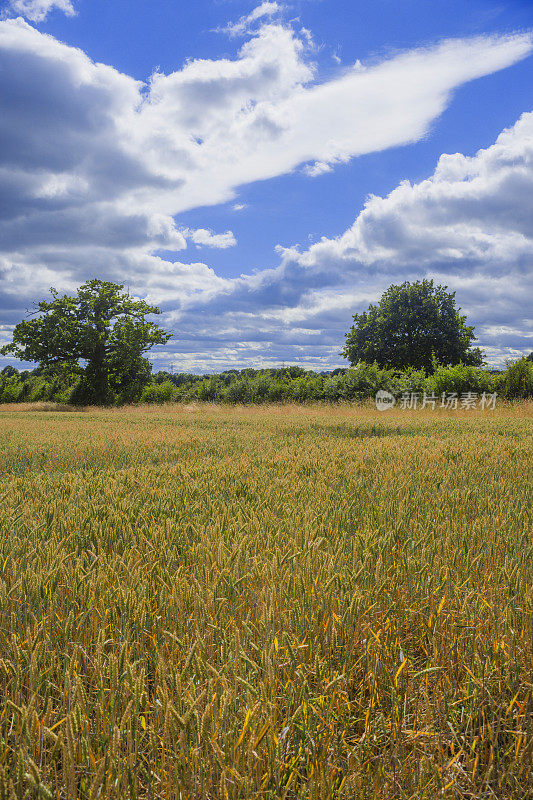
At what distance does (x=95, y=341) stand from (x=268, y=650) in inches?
1489

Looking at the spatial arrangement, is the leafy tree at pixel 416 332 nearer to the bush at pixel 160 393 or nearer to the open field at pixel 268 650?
the bush at pixel 160 393

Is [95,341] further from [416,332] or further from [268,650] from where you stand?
[268,650]

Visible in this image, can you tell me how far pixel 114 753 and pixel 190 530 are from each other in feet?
6.57

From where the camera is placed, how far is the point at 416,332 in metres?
40.1

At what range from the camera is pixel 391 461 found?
242 inches

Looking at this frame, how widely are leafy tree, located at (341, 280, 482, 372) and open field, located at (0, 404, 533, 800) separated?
124ft

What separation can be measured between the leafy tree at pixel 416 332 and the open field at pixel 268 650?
37.9 meters

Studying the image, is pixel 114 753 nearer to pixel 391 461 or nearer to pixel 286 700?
pixel 286 700

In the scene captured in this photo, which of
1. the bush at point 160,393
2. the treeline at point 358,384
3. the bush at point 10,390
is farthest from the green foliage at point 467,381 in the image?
the bush at point 10,390

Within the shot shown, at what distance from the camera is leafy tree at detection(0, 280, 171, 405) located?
35594 mm

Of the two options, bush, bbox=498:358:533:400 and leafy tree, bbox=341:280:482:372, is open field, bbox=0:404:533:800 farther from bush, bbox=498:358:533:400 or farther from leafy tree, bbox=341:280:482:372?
leafy tree, bbox=341:280:482:372

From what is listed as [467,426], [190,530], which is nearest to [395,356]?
[467,426]

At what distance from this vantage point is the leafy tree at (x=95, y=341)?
3559cm

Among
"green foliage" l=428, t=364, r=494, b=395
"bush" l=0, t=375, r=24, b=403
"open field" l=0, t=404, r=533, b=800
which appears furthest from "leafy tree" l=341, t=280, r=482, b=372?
"bush" l=0, t=375, r=24, b=403
